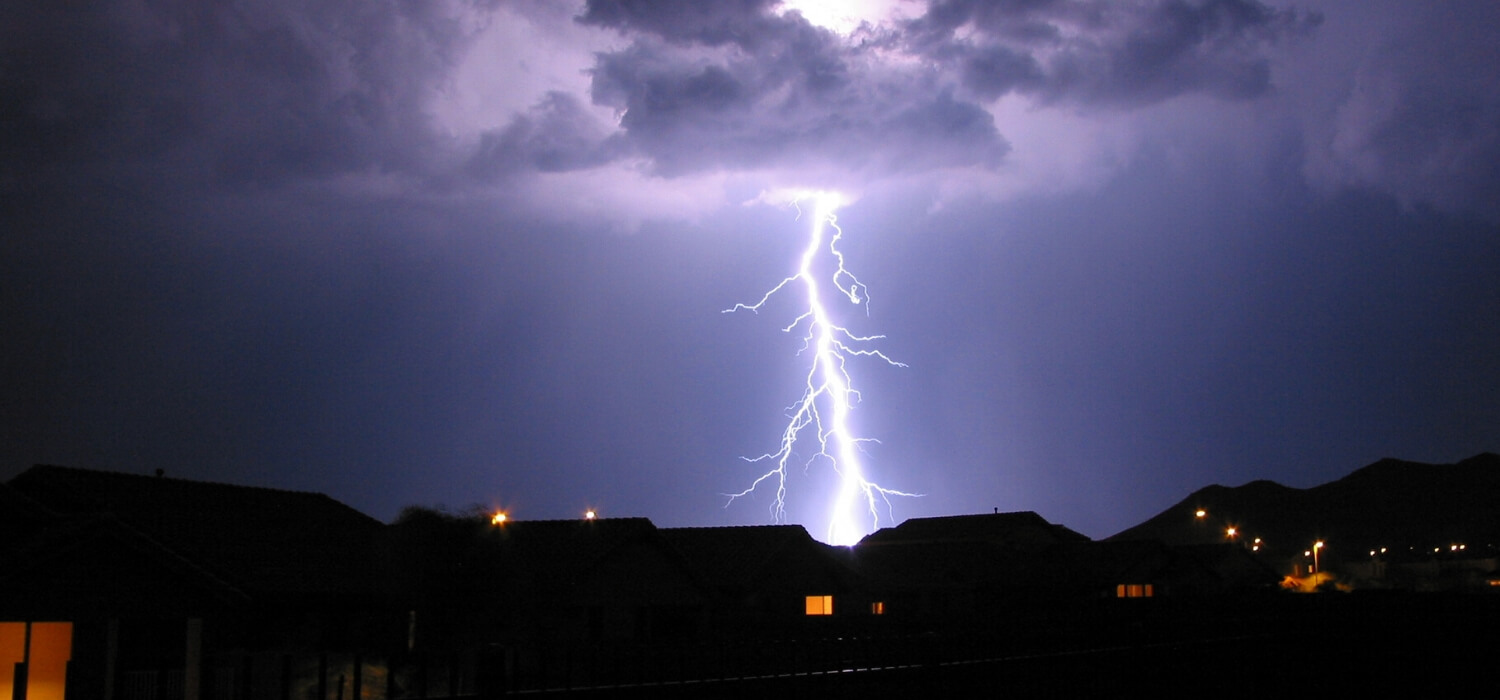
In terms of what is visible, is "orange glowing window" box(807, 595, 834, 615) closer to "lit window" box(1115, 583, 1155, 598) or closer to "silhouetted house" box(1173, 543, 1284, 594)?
"lit window" box(1115, 583, 1155, 598)

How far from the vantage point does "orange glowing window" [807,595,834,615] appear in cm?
4272

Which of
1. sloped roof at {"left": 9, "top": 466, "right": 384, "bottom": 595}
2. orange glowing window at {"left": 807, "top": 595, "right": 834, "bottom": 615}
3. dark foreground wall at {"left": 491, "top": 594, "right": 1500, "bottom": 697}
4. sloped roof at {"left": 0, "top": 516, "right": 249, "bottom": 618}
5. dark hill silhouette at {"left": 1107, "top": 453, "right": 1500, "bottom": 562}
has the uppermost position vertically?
dark hill silhouette at {"left": 1107, "top": 453, "right": 1500, "bottom": 562}

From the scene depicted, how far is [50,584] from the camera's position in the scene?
18.3 metres

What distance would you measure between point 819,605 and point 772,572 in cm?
237

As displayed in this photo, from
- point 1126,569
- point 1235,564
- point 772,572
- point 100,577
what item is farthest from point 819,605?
point 1235,564

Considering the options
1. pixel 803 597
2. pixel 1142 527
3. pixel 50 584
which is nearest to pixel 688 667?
pixel 50 584

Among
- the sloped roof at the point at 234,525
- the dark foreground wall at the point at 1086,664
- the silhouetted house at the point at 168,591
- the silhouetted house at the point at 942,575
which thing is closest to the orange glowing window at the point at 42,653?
the silhouetted house at the point at 168,591

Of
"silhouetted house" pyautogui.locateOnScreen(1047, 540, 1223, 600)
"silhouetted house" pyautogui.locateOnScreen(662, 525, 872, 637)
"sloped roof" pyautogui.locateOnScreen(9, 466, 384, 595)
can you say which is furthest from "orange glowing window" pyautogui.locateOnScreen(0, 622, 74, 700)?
"silhouetted house" pyautogui.locateOnScreen(1047, 540, 1223, 600)

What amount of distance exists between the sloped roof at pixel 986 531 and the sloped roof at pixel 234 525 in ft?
131

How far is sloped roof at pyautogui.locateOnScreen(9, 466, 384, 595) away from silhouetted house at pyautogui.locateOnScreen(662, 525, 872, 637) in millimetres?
11865

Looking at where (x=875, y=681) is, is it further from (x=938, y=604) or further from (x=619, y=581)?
(x=938, y=604)

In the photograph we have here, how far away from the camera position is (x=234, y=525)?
2770 cm

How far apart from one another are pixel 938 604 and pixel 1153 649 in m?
35.5

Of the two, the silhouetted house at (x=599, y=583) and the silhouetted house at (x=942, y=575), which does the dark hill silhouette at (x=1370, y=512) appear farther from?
the silhouetted house at (x=599, y=583)
